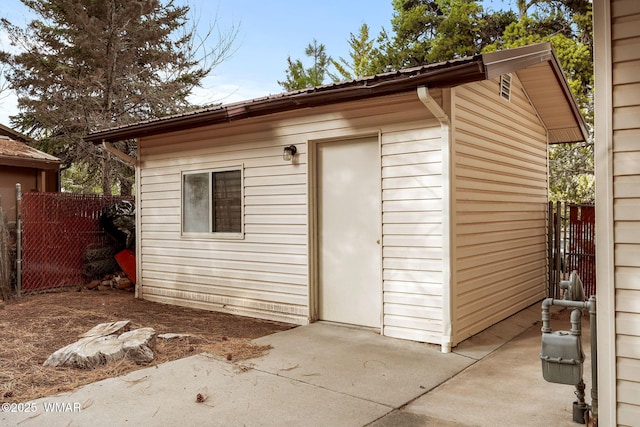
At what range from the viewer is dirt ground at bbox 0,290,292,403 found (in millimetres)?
3814

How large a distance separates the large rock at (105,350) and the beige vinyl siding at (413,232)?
2461 millimetres

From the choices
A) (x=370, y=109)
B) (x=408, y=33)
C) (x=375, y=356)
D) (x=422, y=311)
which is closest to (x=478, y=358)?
(x=422, y=311)

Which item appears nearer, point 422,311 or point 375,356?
point 375,356

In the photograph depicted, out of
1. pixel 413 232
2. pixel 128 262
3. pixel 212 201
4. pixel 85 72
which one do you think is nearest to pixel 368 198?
pixel 413 232

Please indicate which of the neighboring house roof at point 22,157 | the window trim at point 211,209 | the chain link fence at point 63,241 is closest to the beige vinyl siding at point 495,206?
the window trim at point 211,209

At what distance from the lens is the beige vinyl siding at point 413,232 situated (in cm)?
471

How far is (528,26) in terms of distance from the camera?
15719mm

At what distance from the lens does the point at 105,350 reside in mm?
4230

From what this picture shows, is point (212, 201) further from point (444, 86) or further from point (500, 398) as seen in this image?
point (500, 398)

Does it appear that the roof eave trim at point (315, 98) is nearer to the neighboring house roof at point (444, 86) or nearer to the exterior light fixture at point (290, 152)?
the neighboring house roof at point (444, 86)

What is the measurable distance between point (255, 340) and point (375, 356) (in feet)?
4.47

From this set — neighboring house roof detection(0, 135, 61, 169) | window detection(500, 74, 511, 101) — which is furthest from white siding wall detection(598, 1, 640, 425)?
neighboring house roof detection(0, 135, 61, 169)

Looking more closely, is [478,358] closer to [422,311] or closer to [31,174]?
[422,311]

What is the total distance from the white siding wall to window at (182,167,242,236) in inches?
187
